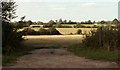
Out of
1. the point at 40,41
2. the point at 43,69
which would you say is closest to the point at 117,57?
the point at 43,69

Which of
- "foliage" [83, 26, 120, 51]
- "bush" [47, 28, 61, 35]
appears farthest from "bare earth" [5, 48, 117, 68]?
"bush" [47, 28, 61, 35]

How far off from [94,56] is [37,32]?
71.2ft

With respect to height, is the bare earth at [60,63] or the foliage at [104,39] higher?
the foliage at [104,39]

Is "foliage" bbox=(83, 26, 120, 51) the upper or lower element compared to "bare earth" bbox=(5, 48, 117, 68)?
upper

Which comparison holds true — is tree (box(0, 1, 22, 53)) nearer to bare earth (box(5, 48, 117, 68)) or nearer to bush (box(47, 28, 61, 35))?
bare earth (box(5, 48, 117, 68))

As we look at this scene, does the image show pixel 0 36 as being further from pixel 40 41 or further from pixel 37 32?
pixel 37 32

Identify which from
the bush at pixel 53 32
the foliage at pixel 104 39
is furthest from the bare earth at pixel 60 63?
the bush at pixel 53 32

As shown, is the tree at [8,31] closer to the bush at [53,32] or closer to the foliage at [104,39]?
the foliage at [104,39]

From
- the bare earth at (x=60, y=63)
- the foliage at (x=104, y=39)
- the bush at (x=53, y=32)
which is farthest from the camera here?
the bush at (x=53, y=32)

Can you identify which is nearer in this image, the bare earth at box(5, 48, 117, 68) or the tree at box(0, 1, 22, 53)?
the bare earth at box(5, 48, 117, 68)

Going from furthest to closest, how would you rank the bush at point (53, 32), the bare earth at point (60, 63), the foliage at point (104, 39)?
the bush at point (53, 32) → the foliage at point (104, 39) → the bare earth at point (60, 63)

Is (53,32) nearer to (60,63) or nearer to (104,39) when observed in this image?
(104,39)

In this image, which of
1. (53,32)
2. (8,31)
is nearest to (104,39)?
(8,31)

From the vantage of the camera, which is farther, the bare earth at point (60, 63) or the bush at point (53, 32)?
the bush at point (53, 32)
